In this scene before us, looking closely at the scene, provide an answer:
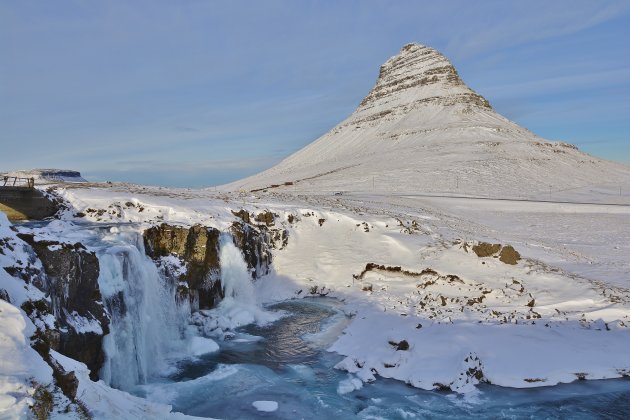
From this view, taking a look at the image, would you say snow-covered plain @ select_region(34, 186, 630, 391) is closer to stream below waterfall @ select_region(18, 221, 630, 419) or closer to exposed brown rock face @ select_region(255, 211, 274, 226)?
exposed brown rock face @ select_region(255, 211, 274, 226)

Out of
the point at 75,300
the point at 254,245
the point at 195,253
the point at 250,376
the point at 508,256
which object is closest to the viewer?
the point at 75,300

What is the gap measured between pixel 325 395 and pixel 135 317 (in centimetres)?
726

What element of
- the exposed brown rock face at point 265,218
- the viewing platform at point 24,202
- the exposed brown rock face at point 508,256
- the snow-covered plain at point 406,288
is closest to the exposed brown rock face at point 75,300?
the snow-covered plain at point 406,288

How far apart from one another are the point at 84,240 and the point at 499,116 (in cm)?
12486

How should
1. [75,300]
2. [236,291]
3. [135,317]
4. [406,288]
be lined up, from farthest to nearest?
[236,291] → [406,288] → [135,317] → [75,300]

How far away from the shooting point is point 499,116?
124 meters

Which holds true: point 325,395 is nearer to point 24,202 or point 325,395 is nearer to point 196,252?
point 196,252

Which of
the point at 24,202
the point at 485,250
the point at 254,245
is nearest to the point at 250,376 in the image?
the point at 254,245

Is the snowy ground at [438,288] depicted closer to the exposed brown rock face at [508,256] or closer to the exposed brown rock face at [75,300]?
the exposed brown rock face at [508,256]

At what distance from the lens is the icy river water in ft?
43.4

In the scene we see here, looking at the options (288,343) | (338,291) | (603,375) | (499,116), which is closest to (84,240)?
(288,343)

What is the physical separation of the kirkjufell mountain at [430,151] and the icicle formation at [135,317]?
156ft

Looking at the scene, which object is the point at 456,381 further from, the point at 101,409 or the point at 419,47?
the point at 419,47

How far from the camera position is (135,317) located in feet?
53.4
